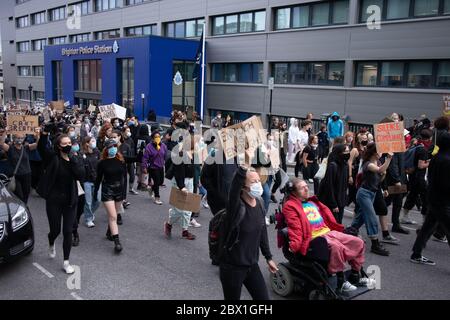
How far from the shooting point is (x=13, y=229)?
5801 mm

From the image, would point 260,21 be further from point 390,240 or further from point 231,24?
point 390,240

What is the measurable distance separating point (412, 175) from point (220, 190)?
13.7 feet

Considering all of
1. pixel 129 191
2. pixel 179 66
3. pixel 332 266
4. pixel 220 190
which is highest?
pixel 179 66

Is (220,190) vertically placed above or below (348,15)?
below

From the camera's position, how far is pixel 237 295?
13.3 feet

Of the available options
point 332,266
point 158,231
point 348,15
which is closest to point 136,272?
point 158,231

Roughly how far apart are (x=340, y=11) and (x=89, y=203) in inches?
711

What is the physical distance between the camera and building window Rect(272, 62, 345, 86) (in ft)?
73.2

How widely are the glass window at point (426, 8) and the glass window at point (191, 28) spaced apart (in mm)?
15857

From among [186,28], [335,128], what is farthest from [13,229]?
[186,28]

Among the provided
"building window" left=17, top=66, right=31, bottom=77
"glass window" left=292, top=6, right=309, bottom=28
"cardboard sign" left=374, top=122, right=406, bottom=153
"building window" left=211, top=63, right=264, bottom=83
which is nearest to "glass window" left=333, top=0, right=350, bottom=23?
"glass window" left=292, top=6, right=309, bottom=28

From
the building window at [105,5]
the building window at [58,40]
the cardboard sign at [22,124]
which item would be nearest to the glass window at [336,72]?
the cardboard sign at [22,124]

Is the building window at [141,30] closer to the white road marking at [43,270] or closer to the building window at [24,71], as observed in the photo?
the building window at [24,71]
